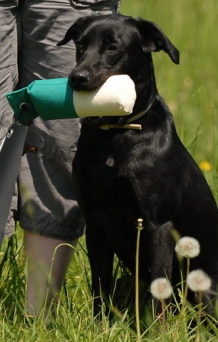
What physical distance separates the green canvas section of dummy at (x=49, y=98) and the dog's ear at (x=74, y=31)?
240mm

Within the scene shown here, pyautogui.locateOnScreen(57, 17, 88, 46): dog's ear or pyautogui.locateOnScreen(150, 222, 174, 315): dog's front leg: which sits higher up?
pyautogui.locateOnScreen(57, 17, 88, 46): dog's ear

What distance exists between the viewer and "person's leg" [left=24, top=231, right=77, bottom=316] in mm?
4090

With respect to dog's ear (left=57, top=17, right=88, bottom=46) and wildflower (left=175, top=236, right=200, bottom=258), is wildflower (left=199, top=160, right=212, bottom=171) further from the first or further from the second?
wildflower (left=175, top=236, right=200, bottom=258)

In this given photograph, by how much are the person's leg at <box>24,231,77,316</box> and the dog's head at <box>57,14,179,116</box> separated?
0.75m

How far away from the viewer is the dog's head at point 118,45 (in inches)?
149

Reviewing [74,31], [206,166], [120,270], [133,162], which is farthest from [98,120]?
[206,166]

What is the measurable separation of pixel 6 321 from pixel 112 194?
644mm

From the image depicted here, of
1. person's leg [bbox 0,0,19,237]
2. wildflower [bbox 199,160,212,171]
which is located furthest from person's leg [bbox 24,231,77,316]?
wildflower [bbox 199,160,212,171]

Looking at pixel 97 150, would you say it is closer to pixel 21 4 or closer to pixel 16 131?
pixel 16 131

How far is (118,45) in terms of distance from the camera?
3828mm

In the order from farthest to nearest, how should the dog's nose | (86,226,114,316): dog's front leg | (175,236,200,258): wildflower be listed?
(86,226,114,316): dog's front leg, the dog's nose, (175,236,200,258): wildflower

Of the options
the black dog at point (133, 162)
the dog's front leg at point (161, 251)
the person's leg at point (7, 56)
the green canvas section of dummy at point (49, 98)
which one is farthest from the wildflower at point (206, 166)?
the green canvas section of dummy at point (49, 98)

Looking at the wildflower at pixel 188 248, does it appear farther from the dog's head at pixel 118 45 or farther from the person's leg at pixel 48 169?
the person's leg at pixel 48 169

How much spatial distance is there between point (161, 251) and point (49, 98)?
2.45 ft
